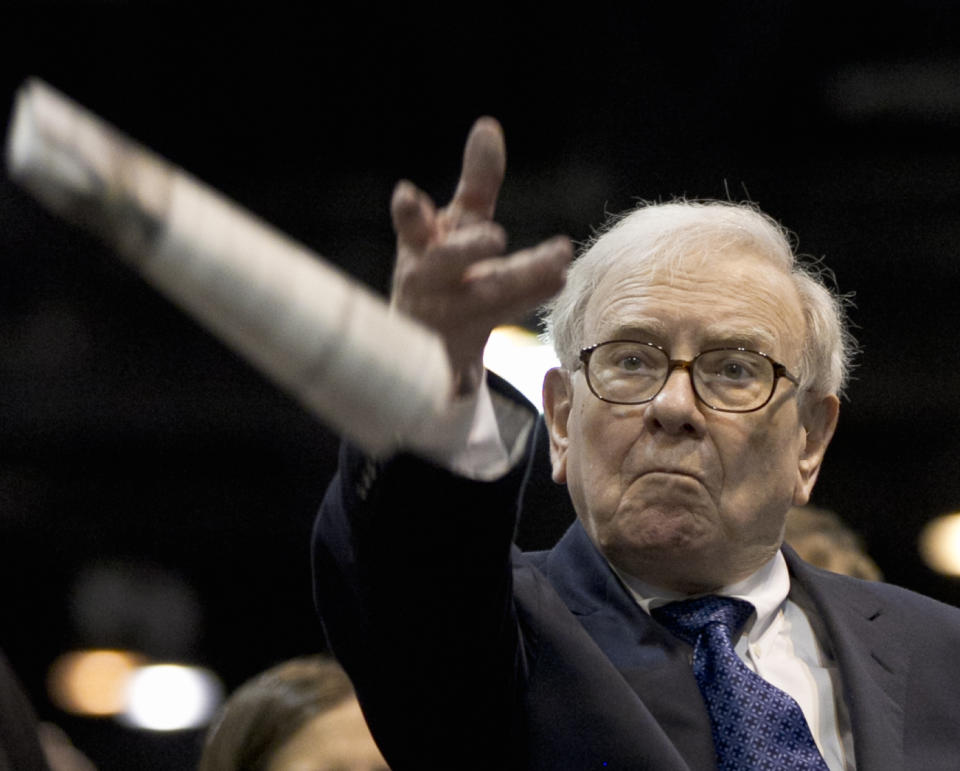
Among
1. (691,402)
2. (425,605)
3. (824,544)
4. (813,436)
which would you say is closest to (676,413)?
(691,402)

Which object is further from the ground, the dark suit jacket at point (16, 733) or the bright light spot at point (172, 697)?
the bright light spot at point (172, 697)

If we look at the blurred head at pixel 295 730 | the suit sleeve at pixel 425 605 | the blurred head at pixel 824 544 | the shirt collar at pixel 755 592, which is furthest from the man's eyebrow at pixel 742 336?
the blurred head at pixel 824 544

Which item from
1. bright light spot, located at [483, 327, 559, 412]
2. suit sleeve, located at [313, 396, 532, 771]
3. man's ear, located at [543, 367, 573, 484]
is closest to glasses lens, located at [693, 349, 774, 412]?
man's ear, located at [543, 367, 573, 484]

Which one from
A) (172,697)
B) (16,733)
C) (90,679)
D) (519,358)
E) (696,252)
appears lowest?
(16,733)

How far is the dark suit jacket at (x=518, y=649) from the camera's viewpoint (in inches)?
57.8

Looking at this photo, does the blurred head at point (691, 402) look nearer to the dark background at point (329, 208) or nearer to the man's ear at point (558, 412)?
the man's ear at point (558, 412)

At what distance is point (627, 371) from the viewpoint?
1998 millimetres

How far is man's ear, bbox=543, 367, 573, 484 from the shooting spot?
2131 millimetres

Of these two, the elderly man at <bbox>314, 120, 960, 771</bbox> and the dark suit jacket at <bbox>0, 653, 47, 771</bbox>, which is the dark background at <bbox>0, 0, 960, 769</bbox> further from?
the dark suit jacket at <bbox>0, 653, 47, 771</bbox>

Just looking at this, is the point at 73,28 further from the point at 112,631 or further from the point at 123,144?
the point at 123,144

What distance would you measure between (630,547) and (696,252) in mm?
438

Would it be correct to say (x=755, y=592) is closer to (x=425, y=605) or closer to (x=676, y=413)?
(x=676, y=413)

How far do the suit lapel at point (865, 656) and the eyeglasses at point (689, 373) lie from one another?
272 millimetres

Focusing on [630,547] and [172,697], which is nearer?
[630,547]
